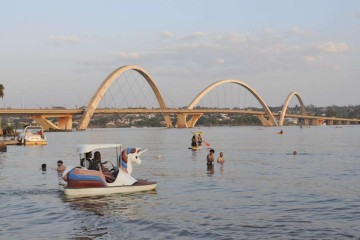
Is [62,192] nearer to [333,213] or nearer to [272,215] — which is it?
[272,215]

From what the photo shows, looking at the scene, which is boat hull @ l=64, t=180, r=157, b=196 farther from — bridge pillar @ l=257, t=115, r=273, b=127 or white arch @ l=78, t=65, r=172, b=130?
bridge pillar @ l=257, t=115, r=273, b=127

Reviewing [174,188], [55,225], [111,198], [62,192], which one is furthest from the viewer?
[174,188]

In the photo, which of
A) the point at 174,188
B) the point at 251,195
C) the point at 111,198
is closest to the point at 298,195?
the point at 251,195

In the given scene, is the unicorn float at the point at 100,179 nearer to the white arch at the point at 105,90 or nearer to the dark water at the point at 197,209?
the dark water at the point at 197,209

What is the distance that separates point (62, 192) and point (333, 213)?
10406 millimetres

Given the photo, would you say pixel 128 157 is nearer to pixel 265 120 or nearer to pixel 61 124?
pixel 61 124

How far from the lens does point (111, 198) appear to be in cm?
1877

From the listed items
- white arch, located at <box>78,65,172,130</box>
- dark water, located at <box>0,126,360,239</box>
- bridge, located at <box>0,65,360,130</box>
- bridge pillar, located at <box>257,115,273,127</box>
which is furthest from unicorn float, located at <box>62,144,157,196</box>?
bridge pillar, located at <box>257,115,273,127</box>

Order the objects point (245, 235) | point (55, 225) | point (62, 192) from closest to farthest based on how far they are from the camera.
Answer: point (245, 235), point (55, 225), point (62, 192)

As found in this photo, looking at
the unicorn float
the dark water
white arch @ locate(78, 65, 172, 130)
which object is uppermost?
white arch @ locate(78, 65, 172, 130)

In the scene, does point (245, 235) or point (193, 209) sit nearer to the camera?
point (245, 235)

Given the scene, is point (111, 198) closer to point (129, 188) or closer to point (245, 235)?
point (129, 188)

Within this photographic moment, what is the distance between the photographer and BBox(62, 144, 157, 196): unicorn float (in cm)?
1881

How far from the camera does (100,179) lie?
19.0 metres
